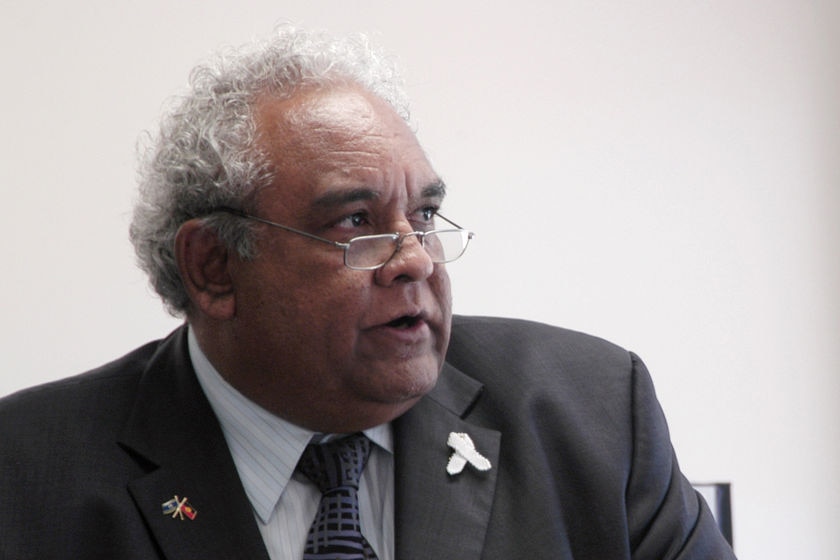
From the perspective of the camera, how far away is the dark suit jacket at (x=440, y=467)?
1628mm

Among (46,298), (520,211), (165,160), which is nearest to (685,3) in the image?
(520,211)

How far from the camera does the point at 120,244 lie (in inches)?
87.7

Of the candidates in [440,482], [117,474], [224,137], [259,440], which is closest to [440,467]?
[440,482]

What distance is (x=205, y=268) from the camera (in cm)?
178

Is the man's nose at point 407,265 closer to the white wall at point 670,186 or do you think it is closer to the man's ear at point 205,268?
the man's ear at point 205,268

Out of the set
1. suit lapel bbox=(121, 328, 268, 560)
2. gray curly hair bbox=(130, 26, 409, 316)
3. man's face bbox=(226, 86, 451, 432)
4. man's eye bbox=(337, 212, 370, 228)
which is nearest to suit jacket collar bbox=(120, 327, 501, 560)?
suit lapel bbox=(121, 328, 268, 560)

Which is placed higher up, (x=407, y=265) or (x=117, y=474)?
(x=407, y=265)

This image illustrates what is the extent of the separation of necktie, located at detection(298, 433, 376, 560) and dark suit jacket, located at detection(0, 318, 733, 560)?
0.22 feet

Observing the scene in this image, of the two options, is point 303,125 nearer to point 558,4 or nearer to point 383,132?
point 383,132

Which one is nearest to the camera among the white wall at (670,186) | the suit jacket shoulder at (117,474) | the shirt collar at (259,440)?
the suit jacket shoulder at (117,474)

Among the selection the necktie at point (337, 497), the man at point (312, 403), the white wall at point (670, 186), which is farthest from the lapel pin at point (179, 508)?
the white wall at point (670, 186)

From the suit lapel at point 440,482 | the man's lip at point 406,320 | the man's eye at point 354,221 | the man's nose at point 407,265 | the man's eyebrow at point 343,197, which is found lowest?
the suit lapel at point 440,482

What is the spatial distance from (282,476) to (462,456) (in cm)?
30

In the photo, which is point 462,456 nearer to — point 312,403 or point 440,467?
point 440,467
